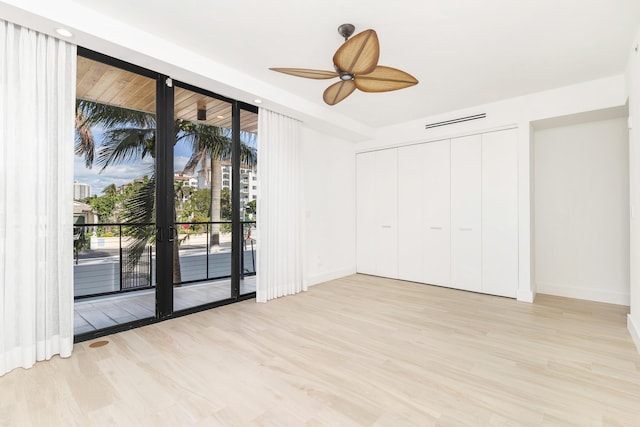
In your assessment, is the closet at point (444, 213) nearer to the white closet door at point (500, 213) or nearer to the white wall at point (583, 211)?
the white closet door at point (500, 213)

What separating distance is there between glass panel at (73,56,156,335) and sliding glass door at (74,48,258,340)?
10 mm

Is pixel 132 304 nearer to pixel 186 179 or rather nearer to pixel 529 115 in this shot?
pixel 186 179

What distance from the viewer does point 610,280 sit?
4062 mm

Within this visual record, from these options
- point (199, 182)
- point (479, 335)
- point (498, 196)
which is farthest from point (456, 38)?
point (199, 182)

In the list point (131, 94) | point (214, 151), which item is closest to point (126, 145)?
point (131, 94)

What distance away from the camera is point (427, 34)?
272 cm

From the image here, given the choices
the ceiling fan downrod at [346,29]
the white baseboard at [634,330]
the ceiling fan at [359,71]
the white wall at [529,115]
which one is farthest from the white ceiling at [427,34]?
the white baseboard at [634,330]

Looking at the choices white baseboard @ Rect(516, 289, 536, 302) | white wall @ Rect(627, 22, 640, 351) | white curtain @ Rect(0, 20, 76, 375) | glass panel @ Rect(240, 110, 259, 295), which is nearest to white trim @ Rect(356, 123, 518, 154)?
white wall @ Rect(627, 22, 640, 351)

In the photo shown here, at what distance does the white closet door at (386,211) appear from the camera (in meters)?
5.42

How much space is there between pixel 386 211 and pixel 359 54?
11.6 ft

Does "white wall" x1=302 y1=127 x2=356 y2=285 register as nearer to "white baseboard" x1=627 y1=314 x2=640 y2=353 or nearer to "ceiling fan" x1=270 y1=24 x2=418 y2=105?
"ceiling fan" x1=270 y1=24 x2=418 y2=105

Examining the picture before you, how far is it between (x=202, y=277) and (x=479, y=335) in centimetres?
398

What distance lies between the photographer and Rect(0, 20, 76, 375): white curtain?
224 centimetres

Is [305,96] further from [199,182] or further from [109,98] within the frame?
[109,98]
